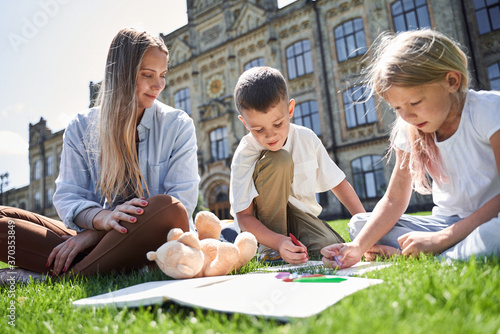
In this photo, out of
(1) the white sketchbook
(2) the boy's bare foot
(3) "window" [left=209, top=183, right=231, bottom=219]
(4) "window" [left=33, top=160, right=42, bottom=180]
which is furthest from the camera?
(4) "window" [left=33, top=160, right=42, bottom=180]

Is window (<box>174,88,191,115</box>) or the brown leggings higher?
window (<box>174,88,191,115</box>)

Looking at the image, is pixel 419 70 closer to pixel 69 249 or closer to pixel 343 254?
pixel 343 254

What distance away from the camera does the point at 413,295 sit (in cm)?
103

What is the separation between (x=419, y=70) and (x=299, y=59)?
50.3 feet

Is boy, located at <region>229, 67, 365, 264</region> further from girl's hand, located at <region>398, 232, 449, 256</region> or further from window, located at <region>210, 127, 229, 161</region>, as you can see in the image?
window, located at <region>210, 127, 229, 161</region>

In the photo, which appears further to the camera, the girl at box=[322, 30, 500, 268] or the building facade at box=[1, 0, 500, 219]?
the building facade at box=[1, 0, 500, 219]

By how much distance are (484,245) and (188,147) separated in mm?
1914

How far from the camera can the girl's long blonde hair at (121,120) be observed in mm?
2352

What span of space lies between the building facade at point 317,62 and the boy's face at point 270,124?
8.88 meters

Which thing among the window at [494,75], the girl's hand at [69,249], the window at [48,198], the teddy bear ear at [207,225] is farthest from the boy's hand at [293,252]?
the window at [48,198]

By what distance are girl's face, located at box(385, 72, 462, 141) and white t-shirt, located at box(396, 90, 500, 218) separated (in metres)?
0.10

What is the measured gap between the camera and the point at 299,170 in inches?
117

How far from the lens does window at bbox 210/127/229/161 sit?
18.3 m

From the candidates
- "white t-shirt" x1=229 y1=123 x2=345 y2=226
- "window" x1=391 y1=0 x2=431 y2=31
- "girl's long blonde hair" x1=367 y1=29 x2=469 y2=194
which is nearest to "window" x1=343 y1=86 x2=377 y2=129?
"window" x1=391 y1=0 x2=431 y2=31
